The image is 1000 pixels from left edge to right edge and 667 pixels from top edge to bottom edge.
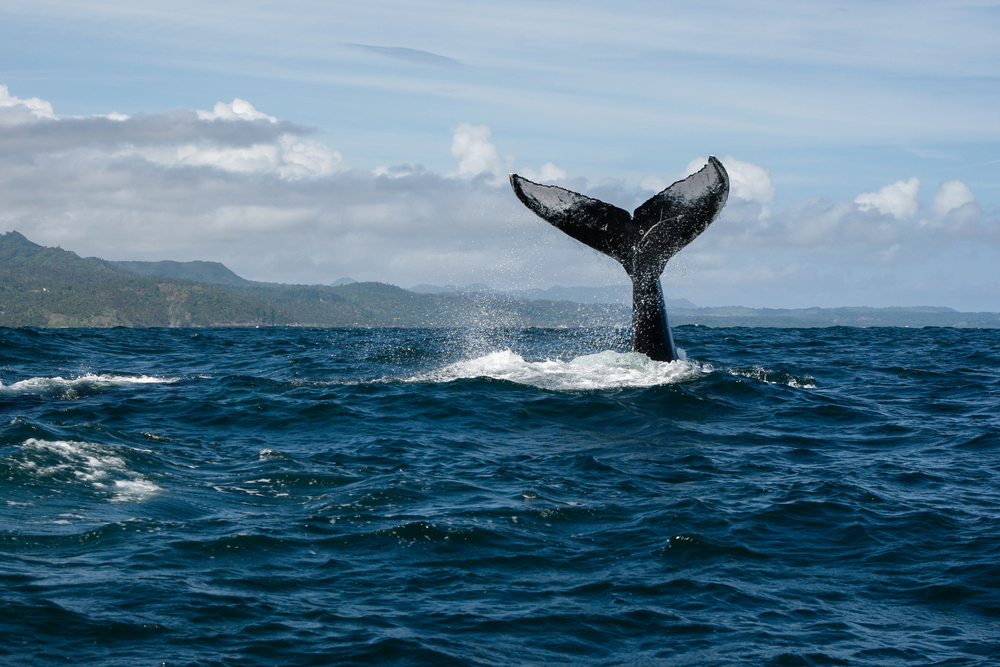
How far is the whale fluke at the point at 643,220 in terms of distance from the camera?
45.8ft

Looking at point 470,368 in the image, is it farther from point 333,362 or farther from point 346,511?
point 346,511

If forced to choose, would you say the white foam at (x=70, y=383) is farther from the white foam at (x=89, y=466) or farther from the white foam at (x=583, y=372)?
the white foam at (x=583, y=372)

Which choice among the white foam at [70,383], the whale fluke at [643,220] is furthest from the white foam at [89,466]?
the whale fluke at [643,220]

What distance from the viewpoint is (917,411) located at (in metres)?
16.5

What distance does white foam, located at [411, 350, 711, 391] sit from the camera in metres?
17.1

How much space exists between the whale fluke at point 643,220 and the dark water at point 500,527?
2211 millimetres

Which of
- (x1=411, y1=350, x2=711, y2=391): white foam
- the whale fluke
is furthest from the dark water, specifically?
the whale fluke

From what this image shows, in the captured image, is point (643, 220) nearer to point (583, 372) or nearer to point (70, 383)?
point (583, 372)

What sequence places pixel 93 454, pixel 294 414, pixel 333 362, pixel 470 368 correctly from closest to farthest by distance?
pixel 93 454
pixel 294 414
pixel 470 368
pixel 333 362

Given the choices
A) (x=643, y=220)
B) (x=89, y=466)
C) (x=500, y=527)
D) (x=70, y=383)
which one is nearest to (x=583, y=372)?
(x=643, y=220)

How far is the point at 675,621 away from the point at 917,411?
38.2 ft

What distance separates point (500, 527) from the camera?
29.0 ft

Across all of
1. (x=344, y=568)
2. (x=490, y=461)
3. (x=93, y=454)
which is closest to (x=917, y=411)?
(x=490, y=461)

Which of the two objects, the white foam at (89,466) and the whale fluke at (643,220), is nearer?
the white foam at (89,466)
